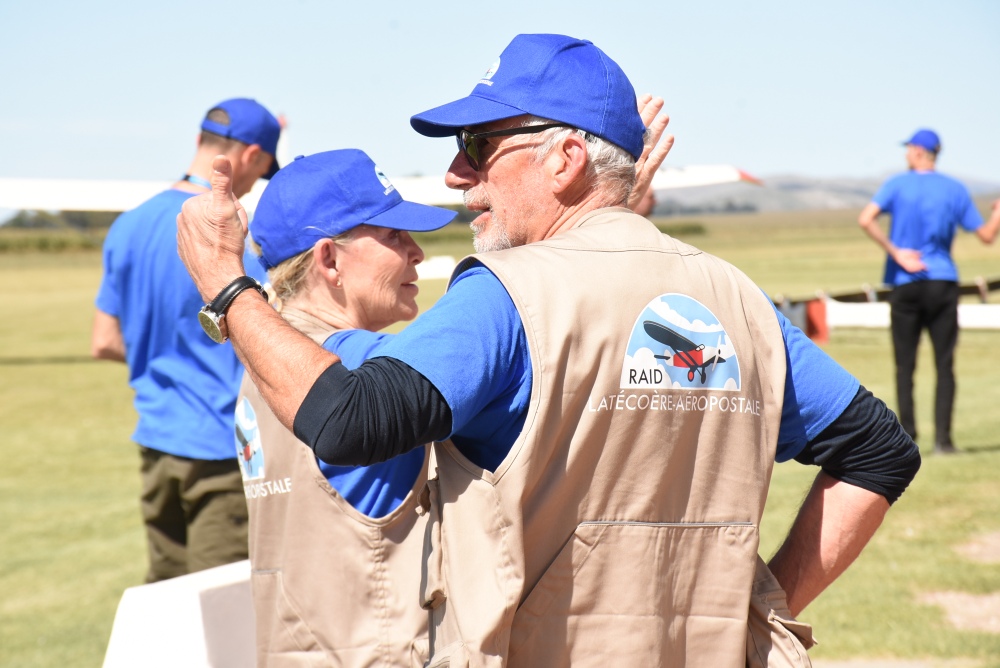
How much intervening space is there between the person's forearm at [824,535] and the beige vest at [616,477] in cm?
25

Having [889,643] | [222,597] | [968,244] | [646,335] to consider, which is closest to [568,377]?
[646,335]

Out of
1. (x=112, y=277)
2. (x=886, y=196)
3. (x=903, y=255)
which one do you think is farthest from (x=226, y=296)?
(x=886, y=196)

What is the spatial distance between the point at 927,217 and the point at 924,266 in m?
0.39

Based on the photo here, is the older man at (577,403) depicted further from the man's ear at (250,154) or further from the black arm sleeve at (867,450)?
the man's ear at (250,154)

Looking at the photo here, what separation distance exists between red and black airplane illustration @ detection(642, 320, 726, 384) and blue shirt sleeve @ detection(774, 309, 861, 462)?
0.23 meters

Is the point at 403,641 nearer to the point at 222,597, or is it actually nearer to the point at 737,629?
the point at 737,629

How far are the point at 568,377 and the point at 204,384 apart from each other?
274cm

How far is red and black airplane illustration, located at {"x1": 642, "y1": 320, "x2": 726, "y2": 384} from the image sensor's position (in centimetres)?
162

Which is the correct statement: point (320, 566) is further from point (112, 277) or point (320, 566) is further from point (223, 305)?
point (112, 277)

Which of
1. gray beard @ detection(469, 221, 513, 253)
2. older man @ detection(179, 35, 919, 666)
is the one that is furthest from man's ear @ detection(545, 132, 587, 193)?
gray beard @ detection(469, 221, 513, 253)

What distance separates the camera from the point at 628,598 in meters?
1.64

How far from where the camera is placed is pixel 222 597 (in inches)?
114

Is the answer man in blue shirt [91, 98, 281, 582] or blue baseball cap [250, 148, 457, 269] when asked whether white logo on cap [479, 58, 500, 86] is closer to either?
blue baseball cap [250, 148, 457, 269]

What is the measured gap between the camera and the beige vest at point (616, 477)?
1.55 metres
